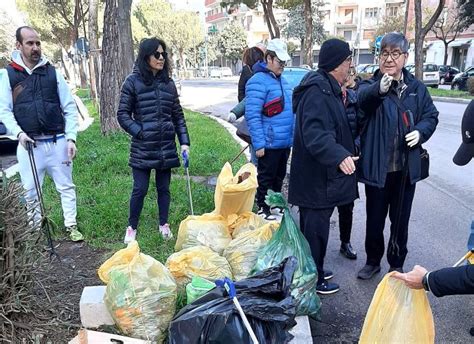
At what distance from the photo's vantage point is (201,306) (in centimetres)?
211

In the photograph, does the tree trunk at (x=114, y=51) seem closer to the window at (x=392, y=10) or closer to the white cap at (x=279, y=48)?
the white cap at (x=279, y=48)

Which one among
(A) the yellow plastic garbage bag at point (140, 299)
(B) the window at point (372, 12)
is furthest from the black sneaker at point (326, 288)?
(B) the window at point (372, 12)

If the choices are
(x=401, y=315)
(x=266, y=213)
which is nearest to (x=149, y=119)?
(x=266, y=213)

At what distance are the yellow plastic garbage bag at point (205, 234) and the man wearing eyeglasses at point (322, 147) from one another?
2.25 ft

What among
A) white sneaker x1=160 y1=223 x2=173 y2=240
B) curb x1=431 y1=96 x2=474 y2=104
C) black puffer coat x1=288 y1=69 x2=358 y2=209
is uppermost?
black puffer coat x1=288 y1=69 x2=358 y2=209

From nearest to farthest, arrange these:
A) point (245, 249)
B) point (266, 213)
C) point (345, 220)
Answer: point (245, 249) < point (345, 220) < point (266, 213)

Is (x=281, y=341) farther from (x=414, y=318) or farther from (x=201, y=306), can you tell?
(x=414, y=318)

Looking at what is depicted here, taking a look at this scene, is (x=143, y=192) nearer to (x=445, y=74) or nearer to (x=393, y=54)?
(x=393, y=54)

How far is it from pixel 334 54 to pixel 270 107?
1370 mm

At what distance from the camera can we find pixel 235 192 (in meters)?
3.58

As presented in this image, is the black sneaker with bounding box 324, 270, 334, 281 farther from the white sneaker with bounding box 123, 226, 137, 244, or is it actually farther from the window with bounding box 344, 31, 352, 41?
the window with bounding box 344, 31, 352, 41

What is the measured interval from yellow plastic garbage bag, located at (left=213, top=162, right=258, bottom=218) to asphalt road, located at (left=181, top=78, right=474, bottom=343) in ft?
3.10

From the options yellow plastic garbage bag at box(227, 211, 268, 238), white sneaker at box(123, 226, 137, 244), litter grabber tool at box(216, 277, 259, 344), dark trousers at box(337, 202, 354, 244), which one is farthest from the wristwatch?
white sneaker at box(123, 226, 137, 244)

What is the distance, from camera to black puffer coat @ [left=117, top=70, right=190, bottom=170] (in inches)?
146
